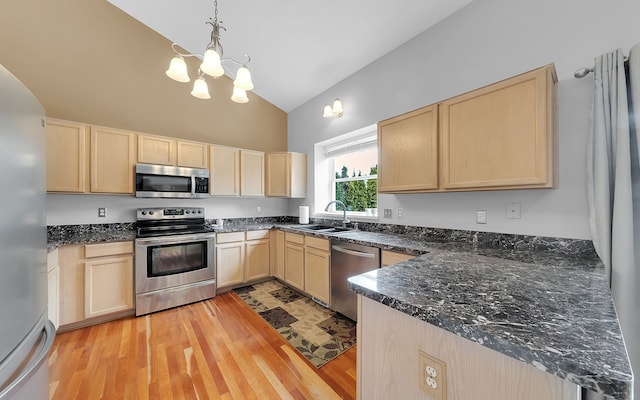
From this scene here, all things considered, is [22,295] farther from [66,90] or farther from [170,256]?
[66,90]

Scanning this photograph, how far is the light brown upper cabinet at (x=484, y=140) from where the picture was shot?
4.77ft

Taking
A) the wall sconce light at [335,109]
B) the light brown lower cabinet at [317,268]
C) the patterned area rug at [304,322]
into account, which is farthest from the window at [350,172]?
the patterned area rug at [304,322]

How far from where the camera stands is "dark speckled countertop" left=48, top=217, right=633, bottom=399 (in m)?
0.50

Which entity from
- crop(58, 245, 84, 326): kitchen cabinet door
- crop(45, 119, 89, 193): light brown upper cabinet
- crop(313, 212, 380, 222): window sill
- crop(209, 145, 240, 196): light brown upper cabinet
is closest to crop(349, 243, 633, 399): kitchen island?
crop(313, 212, 380, 222): window sill

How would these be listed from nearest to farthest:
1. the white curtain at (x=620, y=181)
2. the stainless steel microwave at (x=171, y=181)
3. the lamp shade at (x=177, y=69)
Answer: the white curtain at (x=620, y=181)
the lamp shade at (x=177, y=69)
the stainless steel microwave at (x=171, y=181)

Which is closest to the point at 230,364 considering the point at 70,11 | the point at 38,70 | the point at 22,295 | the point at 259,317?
the point at 259,317

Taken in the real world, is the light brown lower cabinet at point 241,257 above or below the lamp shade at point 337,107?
below

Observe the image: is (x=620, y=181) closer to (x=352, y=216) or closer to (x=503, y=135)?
(x=503, y=135)

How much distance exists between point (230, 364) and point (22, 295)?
4.49ft

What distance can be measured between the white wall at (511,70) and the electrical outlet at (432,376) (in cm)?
161

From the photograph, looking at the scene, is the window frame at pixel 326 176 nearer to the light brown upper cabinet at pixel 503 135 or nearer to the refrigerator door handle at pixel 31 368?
the light brown upper cabinet at pixel 503 135

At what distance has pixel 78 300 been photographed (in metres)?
2.33

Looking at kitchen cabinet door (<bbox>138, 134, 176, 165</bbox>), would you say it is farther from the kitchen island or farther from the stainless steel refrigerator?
the kitchen island

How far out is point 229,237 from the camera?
3291 millimetres
